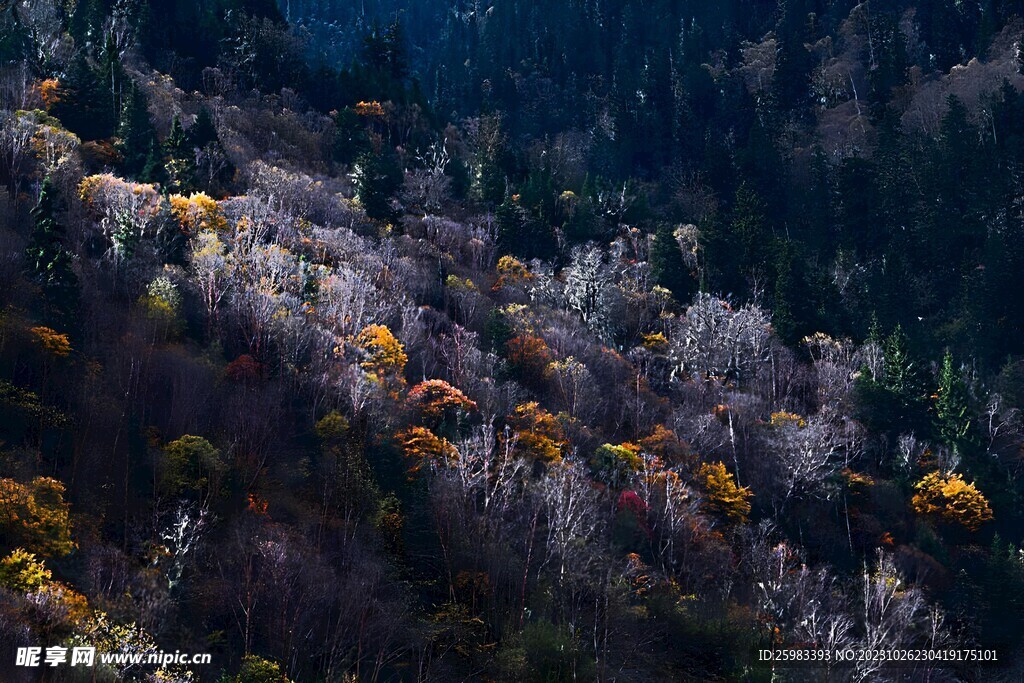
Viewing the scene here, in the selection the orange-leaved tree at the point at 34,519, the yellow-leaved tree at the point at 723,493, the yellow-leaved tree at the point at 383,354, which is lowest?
the orange-leaved tree at the point at 34,519

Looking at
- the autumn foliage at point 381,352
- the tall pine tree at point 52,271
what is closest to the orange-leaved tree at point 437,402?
the autumn foliage at point 381,352

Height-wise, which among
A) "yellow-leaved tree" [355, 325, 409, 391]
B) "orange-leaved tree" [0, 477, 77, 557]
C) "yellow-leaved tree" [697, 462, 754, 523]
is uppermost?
"yellow-leaved tree" [355, 325, 409, 391]

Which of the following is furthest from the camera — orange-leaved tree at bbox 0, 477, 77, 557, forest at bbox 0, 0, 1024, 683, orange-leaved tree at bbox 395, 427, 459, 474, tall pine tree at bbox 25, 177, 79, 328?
orange-leaved tree at bbox 395, 427, 459, 474

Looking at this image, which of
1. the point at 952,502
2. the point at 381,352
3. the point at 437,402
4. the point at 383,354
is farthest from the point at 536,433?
the point at 952,502

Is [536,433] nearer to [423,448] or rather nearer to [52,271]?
[423,448]

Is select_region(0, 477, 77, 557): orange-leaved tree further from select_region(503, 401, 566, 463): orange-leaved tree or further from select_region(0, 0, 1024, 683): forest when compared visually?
select_region(503, 401, 566, 463): orange-leaved tree

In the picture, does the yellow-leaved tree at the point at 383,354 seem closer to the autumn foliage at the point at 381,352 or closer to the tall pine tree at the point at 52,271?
the autumn foliage at the point at 381,352

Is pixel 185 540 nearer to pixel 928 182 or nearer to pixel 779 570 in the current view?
pixel 779 570

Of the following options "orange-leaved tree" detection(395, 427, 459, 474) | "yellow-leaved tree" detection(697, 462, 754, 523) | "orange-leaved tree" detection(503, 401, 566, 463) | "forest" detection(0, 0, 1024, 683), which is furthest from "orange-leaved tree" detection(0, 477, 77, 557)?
"yellow-leaved tree" detection(697, 462, 754, 523)
